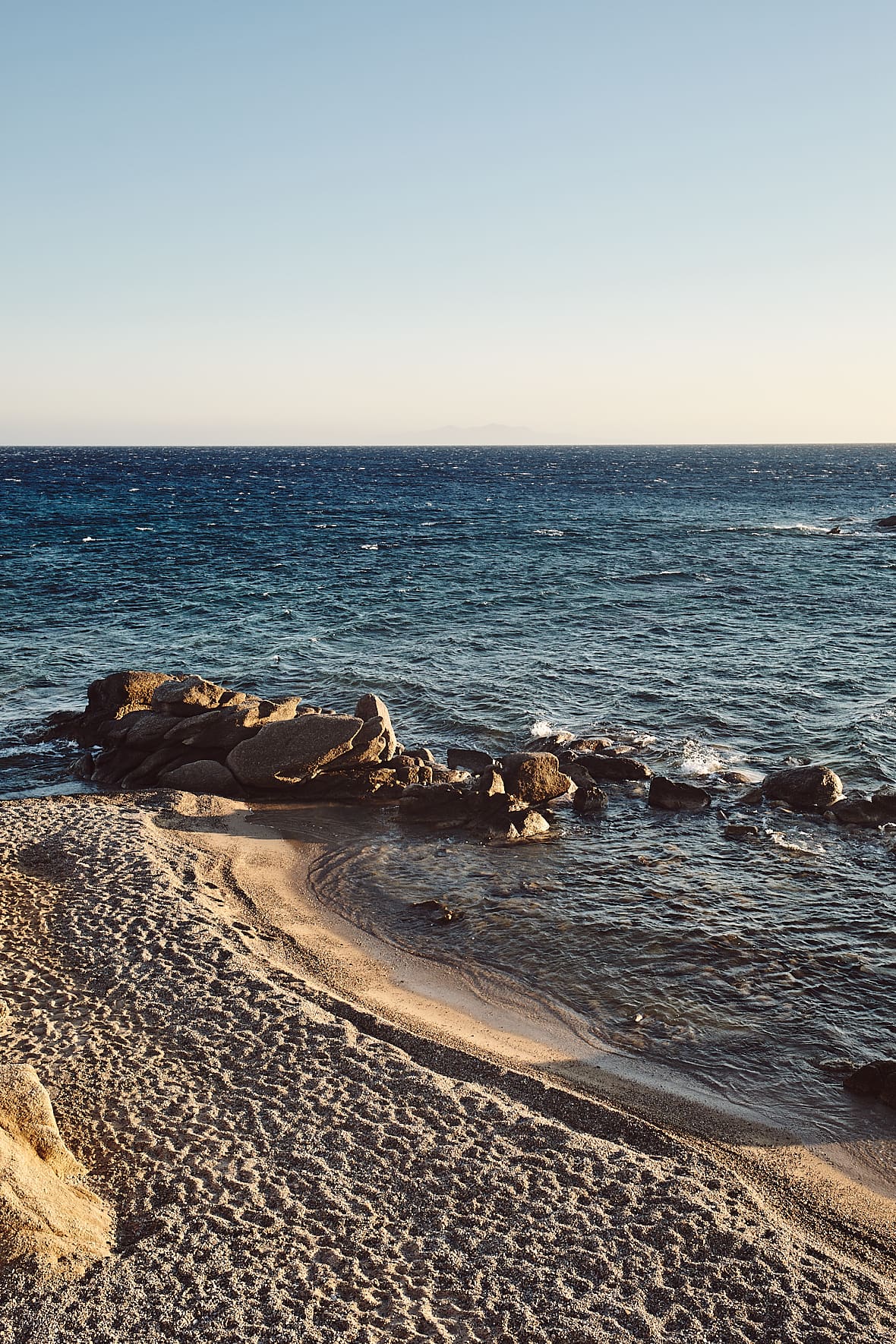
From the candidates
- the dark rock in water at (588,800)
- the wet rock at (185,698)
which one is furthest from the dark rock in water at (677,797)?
the wet rock at (185,698)

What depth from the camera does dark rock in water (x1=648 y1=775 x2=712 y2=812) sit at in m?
20.9

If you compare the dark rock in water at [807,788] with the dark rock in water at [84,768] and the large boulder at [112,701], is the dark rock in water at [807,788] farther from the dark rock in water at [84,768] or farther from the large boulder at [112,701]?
the dark rock in water at [84,768]

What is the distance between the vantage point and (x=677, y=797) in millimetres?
20984

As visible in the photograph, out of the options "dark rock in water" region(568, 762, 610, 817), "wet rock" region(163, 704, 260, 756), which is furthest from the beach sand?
"wet rock" region(163, 704, 260, 756)

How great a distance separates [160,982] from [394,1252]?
19.0 feet

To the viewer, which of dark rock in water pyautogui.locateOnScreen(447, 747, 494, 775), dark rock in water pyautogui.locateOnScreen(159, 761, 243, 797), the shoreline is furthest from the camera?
dark rock in water pyautogui.locateOnScreen(447, 747, 494, 775)

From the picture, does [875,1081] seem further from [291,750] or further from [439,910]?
[291,750]

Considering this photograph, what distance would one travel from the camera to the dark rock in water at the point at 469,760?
23.6 metres

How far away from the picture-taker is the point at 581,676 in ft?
104

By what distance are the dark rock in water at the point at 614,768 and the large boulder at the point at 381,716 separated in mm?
4689

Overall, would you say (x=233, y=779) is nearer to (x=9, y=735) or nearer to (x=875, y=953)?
(x=9, y=735)

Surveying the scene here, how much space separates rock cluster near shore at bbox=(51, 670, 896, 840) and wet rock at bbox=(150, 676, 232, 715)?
0.03 m

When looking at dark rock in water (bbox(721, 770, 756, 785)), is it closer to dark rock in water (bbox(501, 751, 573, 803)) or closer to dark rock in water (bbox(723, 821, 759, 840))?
dark rock in water (bbox(723, 821, 759, 840))

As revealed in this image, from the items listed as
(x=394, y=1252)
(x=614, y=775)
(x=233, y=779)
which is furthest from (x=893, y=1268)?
(x=233, y=779)
